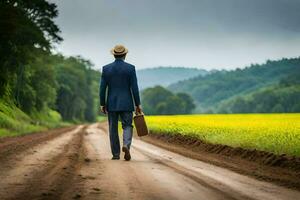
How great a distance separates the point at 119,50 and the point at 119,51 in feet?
0.11

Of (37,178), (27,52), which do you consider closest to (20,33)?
(27,52)

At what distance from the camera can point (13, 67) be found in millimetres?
42562

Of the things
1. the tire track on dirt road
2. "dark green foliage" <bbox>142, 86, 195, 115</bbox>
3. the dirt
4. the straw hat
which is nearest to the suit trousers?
the tire track on dirt road

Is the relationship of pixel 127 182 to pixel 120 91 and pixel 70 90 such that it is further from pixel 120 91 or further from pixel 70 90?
pixel 70 90

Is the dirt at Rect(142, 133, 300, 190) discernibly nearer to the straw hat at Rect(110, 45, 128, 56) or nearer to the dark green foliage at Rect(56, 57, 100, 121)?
the straw hat at Rect(110, 45, 128, 56)

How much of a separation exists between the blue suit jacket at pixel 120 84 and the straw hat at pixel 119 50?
6.3 inches

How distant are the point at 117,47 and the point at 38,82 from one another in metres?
53.0

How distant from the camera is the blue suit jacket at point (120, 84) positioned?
11.6m

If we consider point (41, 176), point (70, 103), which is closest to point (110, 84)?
point (41, 176)

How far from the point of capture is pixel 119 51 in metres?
11.7

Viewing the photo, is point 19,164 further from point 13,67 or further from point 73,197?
point 13,67

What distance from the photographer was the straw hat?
11.7 meters

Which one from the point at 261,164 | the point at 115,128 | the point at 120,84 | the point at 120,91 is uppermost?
the point at 120,84

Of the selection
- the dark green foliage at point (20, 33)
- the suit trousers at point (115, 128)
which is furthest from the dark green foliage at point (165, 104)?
the suit trousers at point (115, 128)
